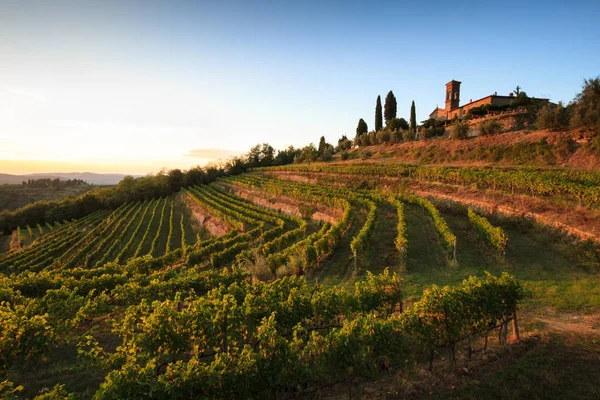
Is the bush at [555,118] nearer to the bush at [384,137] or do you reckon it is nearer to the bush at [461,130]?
the bush at [461,130]

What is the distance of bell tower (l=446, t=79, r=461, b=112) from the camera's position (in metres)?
71.9

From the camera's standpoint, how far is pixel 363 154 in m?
63.8

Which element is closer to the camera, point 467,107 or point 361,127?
point 467,107

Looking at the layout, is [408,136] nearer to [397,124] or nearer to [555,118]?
[397,124]

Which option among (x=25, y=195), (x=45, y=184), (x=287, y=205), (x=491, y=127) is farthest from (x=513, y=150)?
(x=45, y=184)

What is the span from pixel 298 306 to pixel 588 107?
41273 millimetres

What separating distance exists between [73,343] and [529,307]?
16.5 meters

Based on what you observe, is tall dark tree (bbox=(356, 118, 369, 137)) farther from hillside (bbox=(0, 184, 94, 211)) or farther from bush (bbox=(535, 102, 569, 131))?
hillside (bbox=(0, 184, 94, 211))

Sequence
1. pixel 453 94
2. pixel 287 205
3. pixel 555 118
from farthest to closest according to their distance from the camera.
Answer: pixel 453 94 < pixel 287 205 < pixel 555 118

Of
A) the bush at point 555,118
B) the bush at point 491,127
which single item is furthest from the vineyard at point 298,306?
the bush at point 491,127

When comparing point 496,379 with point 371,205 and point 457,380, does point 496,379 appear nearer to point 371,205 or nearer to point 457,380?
point 457,380

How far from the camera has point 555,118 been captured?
35.2 m

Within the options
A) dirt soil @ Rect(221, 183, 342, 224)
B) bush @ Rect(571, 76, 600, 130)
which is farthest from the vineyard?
bush @ Rect(571, 76, 600, 130)

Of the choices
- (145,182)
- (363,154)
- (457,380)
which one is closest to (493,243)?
(457,380)
